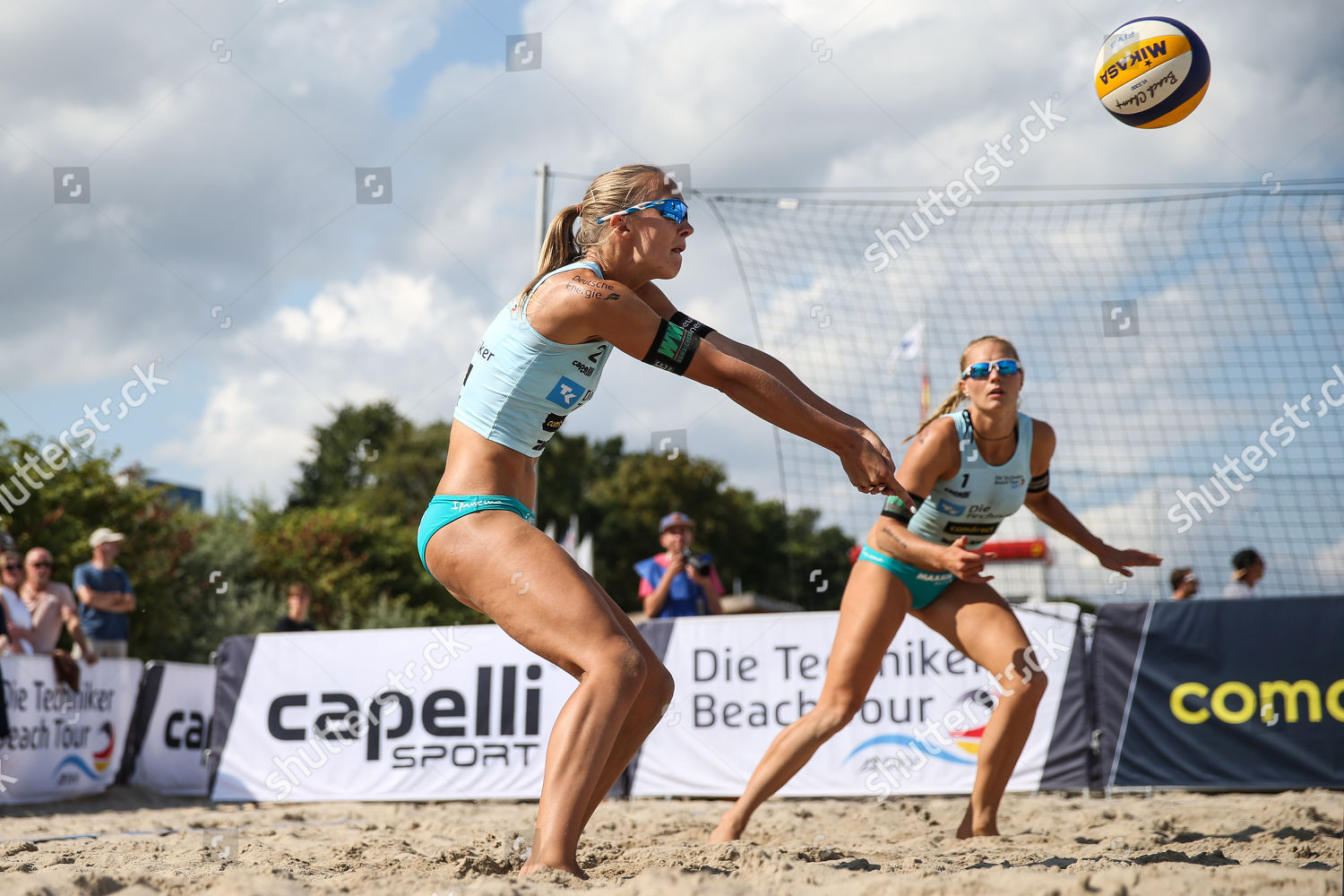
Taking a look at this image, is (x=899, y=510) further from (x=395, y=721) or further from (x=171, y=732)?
(x=171, y=732)

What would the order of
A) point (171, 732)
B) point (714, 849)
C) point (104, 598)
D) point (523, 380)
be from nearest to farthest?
point (523, 380) < point (714, 849) < point (104, 598) < point (171, 732)

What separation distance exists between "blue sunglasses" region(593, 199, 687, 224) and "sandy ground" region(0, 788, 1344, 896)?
1.69 meters

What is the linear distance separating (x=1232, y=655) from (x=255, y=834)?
5967mm

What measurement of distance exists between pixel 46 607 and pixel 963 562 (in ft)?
24.7

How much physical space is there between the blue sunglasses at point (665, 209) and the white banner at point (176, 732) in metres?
7.30

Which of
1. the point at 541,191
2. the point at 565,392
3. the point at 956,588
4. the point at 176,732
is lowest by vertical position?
the point at 176,732

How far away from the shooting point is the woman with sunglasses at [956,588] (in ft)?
13.1

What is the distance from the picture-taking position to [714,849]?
305 centimetres

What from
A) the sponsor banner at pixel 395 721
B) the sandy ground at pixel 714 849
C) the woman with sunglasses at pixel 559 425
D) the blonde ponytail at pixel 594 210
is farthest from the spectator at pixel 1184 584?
the blonde ponytail at pixel 594 210

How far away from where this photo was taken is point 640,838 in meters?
4.46

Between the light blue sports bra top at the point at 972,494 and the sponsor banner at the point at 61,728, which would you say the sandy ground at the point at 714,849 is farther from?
the light blue sports bra top at the point at 972,494

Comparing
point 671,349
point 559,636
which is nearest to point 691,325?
point 671,349

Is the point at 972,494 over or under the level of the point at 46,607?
over

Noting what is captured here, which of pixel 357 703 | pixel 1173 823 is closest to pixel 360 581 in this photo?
pixel 357 703
